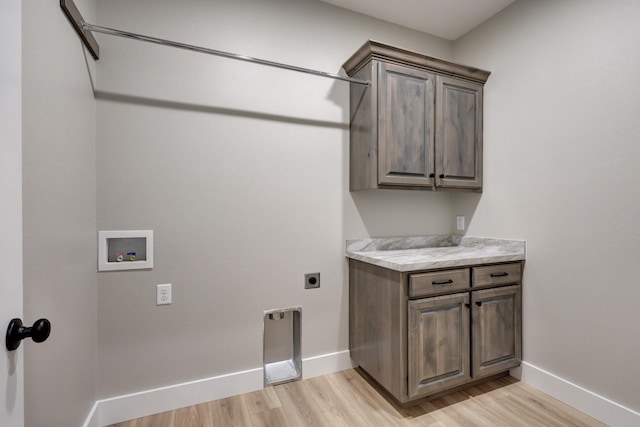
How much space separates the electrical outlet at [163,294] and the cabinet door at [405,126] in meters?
1.48

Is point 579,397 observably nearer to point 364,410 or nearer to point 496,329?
point 496,329

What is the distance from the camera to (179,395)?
182 centimetres

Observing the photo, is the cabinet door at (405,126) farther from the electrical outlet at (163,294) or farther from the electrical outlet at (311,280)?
the electrical outlet at (163,294)

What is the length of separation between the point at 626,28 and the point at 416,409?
96.4 inches

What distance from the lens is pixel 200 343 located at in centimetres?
188

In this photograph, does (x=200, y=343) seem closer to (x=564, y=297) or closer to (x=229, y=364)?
(x=229, y=364)

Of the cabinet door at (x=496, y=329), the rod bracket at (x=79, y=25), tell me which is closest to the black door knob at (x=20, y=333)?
the rod bracket at (x=79, y=25)

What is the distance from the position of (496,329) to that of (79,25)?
2908 millimetres

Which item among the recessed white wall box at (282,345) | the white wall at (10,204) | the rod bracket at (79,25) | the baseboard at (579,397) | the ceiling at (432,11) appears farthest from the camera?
the ceiling at (432,11)

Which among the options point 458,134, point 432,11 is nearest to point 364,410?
point 458,134

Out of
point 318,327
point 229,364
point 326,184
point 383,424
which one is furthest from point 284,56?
point 383,424

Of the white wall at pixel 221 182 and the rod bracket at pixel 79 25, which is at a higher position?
the rod bracket at pixel 79 25

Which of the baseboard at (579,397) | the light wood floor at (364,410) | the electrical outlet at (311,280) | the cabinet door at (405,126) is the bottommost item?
the light wood floor at (364,410)

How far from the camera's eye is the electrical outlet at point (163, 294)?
1.78 m
